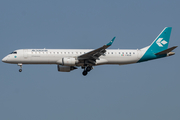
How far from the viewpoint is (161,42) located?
57875 millimetres

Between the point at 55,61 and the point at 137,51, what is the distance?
1277cm

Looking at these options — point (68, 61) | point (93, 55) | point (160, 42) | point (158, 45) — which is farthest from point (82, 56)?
point (160, 42)

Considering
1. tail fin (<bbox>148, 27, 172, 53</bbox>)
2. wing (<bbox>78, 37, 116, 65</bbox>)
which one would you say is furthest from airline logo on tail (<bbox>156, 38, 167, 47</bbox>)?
wing (<bbox>78, 37, 116, 65</bbox>)

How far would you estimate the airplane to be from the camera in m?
52.2

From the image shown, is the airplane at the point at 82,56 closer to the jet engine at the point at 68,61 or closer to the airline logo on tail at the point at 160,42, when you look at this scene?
the jet engine at the point at 68,61

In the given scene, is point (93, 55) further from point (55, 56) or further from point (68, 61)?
point (55, 56)

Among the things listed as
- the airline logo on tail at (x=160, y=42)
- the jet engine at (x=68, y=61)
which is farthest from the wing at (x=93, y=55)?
the airline logo on tail at (x=160, y=42)

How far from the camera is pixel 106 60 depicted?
53594 mm

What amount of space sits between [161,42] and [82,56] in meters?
14.0

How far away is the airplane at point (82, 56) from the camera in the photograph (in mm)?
52250

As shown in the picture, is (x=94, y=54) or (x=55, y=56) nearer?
(x=94, y=54)

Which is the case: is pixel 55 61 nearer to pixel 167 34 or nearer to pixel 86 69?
pixel 86 69

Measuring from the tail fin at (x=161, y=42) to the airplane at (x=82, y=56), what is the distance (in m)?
0.71

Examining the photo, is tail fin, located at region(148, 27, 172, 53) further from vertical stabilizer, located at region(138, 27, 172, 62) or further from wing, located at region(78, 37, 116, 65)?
wing, located at region(78, 37, 116, 65)
